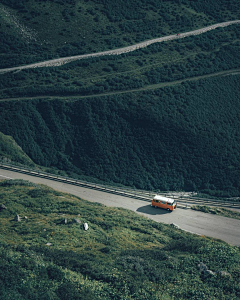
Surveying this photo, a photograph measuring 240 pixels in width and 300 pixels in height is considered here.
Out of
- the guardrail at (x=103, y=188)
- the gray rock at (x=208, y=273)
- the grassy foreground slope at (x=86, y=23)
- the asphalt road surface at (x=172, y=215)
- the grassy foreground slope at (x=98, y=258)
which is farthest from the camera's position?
the grassy foreground slope at (x=86, y=23)

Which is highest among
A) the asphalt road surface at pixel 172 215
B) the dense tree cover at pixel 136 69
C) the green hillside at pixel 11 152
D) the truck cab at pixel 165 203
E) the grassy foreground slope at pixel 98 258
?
the dense tree cover at pixel 136 69

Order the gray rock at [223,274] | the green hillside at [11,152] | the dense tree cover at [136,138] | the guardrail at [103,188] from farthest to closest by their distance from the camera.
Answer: the dense tree cover at [136,138], the green hillside at [11,152], the guardrail at [103,188], the gray rock at [223,274]

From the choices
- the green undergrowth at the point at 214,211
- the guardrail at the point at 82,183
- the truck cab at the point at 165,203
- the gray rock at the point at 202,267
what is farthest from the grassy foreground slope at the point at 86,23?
the gray rock at the point at 202,267

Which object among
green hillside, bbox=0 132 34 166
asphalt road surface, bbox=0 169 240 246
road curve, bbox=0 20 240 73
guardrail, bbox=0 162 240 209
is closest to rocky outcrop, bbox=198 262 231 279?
asphalt road surface, bbox=0 169 240 246

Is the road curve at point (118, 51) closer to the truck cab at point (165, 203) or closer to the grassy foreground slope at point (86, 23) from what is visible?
the grassy foreground slope at point (86, 23)

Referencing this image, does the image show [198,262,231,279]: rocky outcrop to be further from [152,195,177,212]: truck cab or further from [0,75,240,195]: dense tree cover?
[0,75,240,195]: dense tree cover

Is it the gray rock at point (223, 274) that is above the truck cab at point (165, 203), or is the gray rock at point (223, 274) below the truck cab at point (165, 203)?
below

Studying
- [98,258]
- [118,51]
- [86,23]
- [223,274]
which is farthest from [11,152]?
[86,23]
